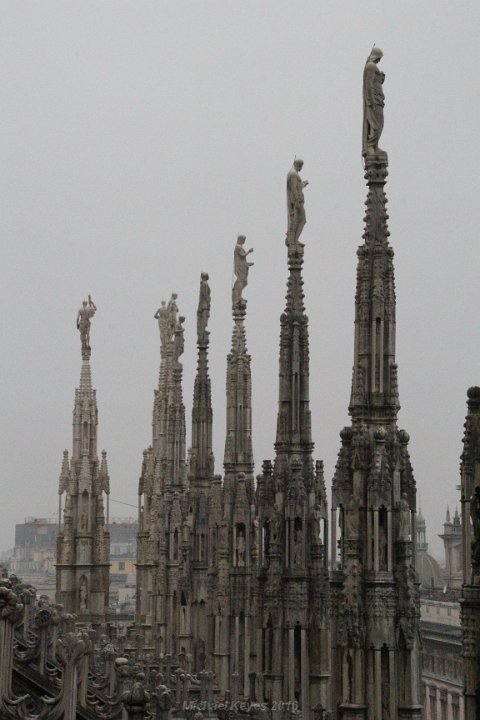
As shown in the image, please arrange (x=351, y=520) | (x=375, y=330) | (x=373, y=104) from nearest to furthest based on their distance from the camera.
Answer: (x=351, y=520)
(x=375, y=330)
(x=373, y=104)

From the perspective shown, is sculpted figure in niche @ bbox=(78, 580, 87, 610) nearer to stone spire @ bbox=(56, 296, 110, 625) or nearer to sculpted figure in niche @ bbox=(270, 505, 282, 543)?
stone spire @ bbox=(56, 296, 110, 625)

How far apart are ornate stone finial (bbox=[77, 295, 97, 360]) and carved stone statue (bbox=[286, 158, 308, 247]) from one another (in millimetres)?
23977

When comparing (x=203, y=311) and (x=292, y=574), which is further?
(x=203, y=311)

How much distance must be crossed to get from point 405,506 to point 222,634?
1291 cm

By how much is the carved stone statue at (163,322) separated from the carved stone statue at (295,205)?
20748 mm

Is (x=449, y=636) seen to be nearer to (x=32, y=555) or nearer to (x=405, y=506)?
(x=405, y=506)

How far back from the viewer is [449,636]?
30.6m

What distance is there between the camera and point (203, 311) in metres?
35.6

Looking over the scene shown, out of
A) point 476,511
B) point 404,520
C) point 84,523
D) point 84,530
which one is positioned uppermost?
point 84,523

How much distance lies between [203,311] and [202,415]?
270 cm

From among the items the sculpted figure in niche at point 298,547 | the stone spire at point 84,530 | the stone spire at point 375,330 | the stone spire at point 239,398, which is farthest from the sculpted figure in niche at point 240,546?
the stone spire at point 84,530

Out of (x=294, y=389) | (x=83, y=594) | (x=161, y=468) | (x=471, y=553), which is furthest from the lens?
(x=83, y=594)

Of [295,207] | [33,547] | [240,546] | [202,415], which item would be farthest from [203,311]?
[33,547]

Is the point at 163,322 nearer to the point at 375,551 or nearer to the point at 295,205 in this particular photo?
the point at 295,205
